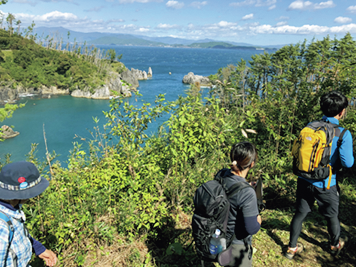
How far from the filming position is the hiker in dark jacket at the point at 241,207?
1696 millimetres

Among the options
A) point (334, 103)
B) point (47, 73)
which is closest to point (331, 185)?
point (334, 103)

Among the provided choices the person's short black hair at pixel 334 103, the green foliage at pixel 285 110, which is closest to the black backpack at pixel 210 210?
the person's short black hair at pixel 334 103

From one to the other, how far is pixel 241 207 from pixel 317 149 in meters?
1.16

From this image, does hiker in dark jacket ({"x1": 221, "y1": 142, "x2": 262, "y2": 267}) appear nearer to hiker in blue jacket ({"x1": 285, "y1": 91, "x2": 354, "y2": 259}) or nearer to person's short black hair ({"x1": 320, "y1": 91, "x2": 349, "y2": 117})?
hiker in blue jacket ({"x1": 285, "y1": 91, "x2": 354, "y2": 259})

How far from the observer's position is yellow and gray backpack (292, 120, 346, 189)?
91.5 inches

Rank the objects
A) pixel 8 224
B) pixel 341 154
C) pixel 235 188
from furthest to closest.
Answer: pixel 341 154, pixel 235 188, pixel 8 224

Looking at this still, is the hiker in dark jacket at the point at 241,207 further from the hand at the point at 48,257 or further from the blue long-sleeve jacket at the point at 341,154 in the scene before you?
the hand at the point at 48,257

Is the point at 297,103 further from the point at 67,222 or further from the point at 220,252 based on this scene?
the point at 67,222

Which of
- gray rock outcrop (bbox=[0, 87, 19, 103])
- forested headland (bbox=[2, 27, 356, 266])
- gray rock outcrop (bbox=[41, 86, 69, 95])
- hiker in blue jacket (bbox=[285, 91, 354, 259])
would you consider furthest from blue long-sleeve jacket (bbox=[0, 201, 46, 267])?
gray rock outcrop (bbox=[41, 86, 69, 95])

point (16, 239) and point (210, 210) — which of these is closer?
point (16, 239)

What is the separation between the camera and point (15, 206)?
161 cm

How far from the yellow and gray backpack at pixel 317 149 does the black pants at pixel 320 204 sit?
0.38ft

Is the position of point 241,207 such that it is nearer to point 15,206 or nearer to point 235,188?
point 235,188

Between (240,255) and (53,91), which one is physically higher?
(240,255)
